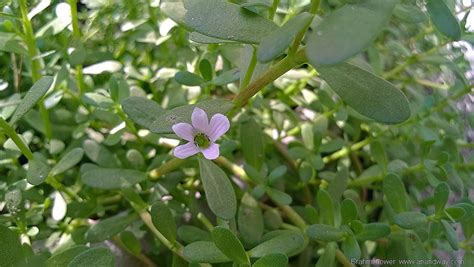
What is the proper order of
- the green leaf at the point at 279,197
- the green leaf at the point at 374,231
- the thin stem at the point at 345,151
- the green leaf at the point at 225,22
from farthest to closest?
the thin stem at the point at 345,151, the green leaf at the point at 279,197, the green leaf at the point at 374,231, the green leaf at the point at 225,22

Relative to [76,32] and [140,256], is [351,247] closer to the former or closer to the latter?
[140,256]

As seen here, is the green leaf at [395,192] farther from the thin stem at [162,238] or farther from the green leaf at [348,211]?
the thin stem at [162,238]

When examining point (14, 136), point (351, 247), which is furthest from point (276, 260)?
point (14, 136)

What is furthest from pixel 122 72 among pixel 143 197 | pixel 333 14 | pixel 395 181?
pixel 333 14

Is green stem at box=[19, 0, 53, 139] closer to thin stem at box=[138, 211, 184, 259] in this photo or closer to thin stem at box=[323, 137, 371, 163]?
thin stem at box=[138, 211, 184, 259]

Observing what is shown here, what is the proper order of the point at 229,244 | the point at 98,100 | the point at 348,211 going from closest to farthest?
1. the point at 229,244
2. the point at 348,211
3. the point at 98,100

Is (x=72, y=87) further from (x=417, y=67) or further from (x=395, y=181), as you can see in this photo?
(x=417, y=67)

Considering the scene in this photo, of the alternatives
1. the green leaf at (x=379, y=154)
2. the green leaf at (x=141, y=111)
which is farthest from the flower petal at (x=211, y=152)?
the green leaf at (x=379, y=154)
